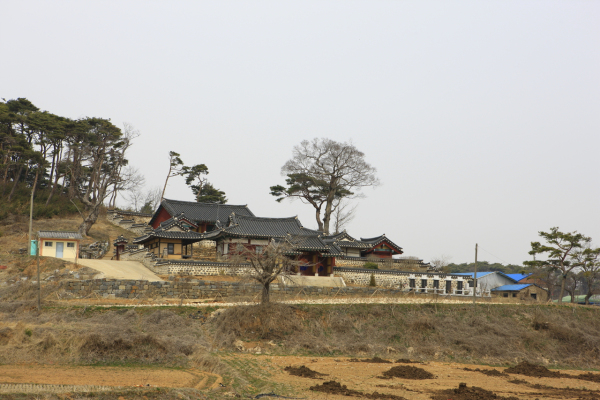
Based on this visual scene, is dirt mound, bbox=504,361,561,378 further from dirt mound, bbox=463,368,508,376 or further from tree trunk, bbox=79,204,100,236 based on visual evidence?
tree trunk, bbox=79,204,100,236

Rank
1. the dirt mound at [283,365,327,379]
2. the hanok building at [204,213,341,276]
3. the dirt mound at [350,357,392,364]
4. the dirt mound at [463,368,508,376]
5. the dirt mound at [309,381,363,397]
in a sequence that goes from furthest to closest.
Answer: the hanok building at [204,213,341,276] → the dirt mound at [350,357,392,364] → the dirt mound at [463,368,508,376] → the dirt mound at [283,365,327,379] → the dirt mound at [309,381,363,397]

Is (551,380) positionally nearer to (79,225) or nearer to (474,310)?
(474,310)

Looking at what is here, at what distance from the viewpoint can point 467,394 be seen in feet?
47.9

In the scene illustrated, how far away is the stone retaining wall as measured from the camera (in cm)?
2741

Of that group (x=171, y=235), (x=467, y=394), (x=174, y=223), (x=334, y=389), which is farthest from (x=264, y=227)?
(x=467, y=394)

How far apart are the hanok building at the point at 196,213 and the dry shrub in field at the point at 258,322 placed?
2558 centimetres

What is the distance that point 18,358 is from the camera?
1675cm

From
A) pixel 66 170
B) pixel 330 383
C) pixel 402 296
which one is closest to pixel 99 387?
pixel 330 383

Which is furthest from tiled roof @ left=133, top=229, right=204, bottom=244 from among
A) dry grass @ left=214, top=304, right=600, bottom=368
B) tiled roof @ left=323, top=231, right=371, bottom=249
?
dry grass @ left=214, top=304, right=600, bottom=368

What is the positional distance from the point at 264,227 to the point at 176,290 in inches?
595

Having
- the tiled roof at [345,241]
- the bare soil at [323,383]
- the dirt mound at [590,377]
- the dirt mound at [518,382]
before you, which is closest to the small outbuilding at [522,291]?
the tiled roof at [345,241]

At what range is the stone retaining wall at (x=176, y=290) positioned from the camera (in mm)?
27406

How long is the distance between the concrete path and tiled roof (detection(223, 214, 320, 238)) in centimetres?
777

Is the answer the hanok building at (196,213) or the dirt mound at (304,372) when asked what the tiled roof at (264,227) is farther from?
the dirt mound at (304,372)
